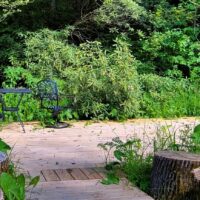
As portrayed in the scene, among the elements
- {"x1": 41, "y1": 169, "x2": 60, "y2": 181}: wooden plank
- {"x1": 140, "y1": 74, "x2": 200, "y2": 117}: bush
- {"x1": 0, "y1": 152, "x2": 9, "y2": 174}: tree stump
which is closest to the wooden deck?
{"x1": 41, "y1": 169, "x2": 60, "y2": 181}: wooden plank

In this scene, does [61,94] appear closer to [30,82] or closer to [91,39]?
[30,82]

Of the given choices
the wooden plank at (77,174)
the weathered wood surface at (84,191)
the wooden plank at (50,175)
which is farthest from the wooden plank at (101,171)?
the wooden plank at (50,175)

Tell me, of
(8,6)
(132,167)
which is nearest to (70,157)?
(132,167)

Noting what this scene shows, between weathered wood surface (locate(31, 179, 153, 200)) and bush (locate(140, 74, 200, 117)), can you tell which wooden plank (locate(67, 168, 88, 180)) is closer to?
weathered wood surface (locate(31, 179, 153, 200))

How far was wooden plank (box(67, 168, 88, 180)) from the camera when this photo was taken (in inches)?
169

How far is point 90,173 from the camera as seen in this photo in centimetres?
447

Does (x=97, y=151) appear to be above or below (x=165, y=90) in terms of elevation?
below

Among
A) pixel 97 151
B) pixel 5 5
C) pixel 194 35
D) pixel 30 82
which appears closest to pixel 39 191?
pixel 97 151

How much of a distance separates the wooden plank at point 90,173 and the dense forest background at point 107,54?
12.9 ft

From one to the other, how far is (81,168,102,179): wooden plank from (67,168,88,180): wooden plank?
0.04 m

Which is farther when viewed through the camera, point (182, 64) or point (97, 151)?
point (182, 64)

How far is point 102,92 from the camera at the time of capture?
883 cm

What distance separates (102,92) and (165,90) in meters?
1.55

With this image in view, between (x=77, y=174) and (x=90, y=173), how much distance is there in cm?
13
